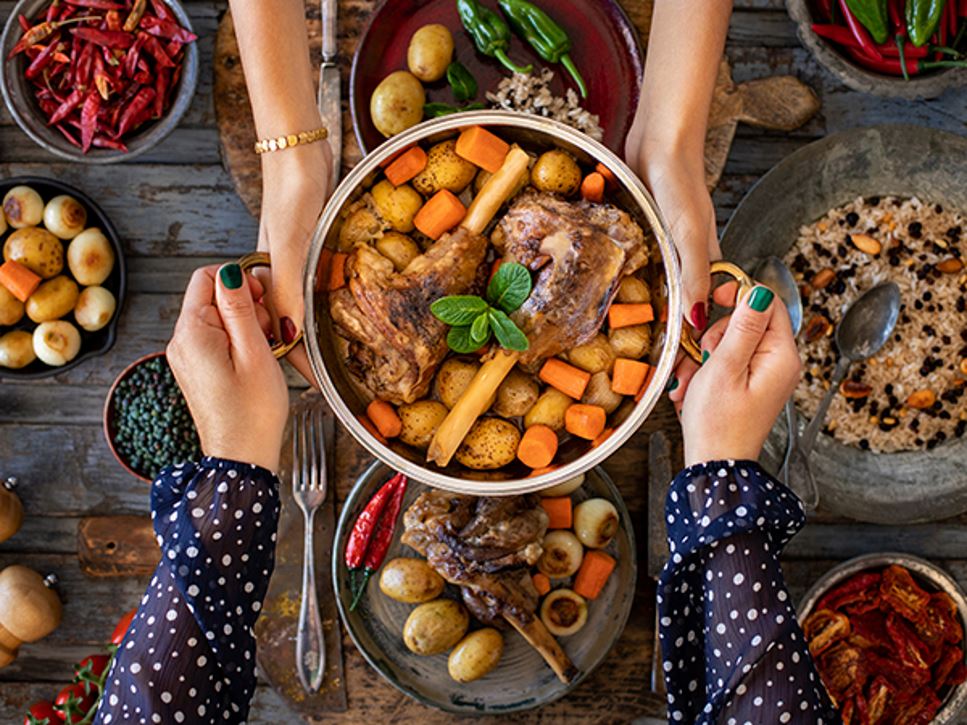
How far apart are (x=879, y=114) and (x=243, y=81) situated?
5.39ft

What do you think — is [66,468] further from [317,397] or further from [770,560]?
[770,560]

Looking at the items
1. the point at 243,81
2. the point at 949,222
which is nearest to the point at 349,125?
the point at 243,81

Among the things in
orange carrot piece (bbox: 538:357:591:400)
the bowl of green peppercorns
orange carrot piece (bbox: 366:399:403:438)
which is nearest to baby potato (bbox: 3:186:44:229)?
the bowl of green peppercorns

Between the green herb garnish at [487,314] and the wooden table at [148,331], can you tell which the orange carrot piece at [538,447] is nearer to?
the green herb garnish at [487,314]

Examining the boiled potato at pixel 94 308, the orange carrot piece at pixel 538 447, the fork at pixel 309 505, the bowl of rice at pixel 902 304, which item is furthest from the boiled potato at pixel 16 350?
the bowl of rice at pixel 902 304

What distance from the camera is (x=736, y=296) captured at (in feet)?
5.60

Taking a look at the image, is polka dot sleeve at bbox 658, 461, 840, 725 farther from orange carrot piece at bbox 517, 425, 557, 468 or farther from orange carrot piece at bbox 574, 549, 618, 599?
orange carrot piece at bbox 574, 549, 618, 599

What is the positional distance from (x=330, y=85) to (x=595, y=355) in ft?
3.14

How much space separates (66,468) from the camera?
7.56 ft

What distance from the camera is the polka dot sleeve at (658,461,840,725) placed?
5.01ft

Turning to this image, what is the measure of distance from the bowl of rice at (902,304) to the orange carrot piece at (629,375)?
24.2 inches

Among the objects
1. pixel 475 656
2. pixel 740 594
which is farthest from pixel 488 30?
pixel 475 656

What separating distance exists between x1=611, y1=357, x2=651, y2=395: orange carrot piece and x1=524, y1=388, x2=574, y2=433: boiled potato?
0.11 m

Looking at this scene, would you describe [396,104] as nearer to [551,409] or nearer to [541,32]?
[541,32]
